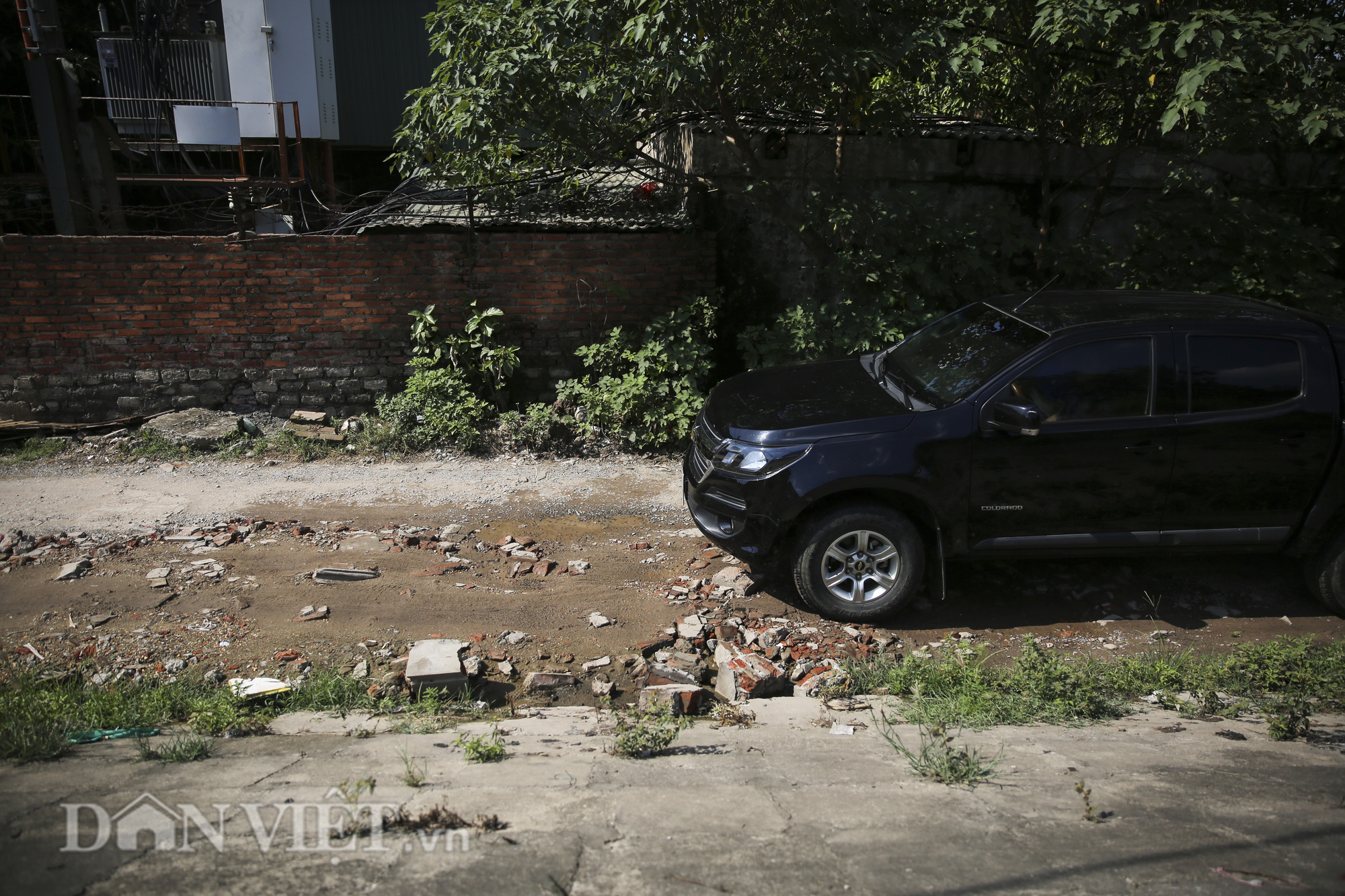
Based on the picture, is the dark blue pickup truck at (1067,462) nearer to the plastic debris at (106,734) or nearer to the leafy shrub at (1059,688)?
the leafy shrub at (1059,688)

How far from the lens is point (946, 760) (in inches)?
128

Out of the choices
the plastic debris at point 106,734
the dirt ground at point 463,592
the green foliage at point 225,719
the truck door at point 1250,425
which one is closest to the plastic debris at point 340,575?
the dirt ground at point 463,592

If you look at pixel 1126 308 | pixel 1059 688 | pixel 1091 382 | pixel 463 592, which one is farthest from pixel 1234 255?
pixel 463 592

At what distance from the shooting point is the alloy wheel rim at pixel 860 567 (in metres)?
4.75

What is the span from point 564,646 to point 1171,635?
3.67m

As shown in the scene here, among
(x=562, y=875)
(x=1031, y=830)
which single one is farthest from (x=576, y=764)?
(x=1031, y=830)

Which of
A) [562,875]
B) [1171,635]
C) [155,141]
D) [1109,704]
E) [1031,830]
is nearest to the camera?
[562,875]

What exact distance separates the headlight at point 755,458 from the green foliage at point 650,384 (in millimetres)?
2652

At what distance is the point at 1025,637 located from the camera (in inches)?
185

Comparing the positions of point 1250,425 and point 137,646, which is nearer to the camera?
point 137,646

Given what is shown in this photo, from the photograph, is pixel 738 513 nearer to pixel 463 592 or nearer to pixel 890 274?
pixel 463 592

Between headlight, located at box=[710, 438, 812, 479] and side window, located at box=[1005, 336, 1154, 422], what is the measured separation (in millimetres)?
1359

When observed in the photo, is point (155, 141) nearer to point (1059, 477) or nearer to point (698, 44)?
point (698, 44)

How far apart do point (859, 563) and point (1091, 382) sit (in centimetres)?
172
